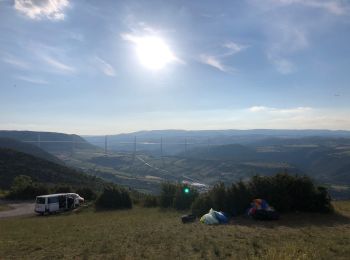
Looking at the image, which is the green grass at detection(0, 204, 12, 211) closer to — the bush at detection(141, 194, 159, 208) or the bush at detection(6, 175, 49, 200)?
the bush at detection(6, 175, 49, 200)

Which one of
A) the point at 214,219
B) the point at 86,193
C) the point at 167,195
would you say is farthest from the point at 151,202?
the point at 214,219

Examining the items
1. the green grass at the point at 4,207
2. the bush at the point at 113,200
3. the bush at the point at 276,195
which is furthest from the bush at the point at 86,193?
→ the bush at the point at 276,195

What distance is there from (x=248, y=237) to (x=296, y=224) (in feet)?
22.5

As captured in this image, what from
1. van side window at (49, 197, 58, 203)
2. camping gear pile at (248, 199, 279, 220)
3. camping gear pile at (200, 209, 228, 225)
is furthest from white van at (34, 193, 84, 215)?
camping gear pile at (248, 199, 279, 220)

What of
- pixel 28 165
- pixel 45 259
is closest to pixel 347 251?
pixel 45 259

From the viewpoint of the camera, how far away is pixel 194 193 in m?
41.1

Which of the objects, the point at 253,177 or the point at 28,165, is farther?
the point at 28,165

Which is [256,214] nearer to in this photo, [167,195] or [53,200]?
[167,195]

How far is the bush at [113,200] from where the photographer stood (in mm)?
49344

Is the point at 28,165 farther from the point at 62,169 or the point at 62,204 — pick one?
the point at 62,204

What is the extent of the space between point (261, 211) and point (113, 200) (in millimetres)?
27070

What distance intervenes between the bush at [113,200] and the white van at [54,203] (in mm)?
3669

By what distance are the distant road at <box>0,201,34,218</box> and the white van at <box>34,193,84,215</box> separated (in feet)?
10.2

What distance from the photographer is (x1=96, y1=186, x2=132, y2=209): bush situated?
4934 cm
